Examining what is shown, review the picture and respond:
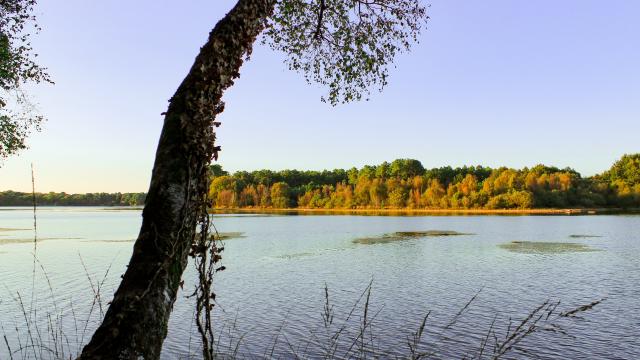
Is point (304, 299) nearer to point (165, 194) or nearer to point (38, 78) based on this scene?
point (38, 78)

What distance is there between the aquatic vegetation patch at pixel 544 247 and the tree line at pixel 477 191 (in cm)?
9897

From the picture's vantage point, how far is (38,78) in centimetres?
1181

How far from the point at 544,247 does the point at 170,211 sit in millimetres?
43101

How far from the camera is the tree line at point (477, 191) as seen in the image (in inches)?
5507

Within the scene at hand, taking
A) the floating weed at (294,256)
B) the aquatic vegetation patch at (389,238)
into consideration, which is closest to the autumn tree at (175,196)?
the floating weed at (294,256)

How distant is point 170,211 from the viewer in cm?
362

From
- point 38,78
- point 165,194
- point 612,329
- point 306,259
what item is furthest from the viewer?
point 306,259

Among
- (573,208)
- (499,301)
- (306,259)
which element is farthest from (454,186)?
(499,301)

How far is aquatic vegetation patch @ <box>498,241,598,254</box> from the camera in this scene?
38.4 m

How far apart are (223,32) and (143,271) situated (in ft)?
6.71

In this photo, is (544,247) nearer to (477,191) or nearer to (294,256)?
(294,256)

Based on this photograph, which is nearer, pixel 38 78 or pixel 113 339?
pixel 113 339

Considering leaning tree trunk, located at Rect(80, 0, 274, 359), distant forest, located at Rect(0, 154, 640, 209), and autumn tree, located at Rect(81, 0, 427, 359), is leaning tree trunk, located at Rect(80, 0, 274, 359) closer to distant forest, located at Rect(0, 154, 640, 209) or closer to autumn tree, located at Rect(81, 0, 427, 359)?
autumn tree, located at Rect(81, 0, 427, 359)

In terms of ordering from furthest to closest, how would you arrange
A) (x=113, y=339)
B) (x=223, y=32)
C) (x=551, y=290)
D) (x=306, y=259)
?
(x=306, y=259)
(x=551, y=290)
(x=223, y=32)
(x=113, y=339)
